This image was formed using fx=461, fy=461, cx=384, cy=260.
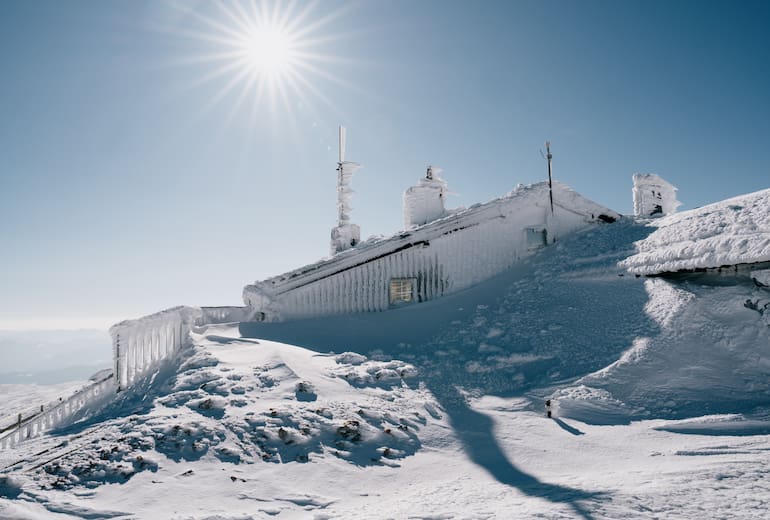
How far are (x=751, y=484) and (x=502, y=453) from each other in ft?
9.96

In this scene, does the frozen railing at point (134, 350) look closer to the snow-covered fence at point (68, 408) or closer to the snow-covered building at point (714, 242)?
the snow-covered fence at point (68, 408)

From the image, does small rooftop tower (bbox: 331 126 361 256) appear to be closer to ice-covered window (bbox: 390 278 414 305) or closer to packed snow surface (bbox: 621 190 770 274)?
ice-covered window (bbox: 390 278 414 305)

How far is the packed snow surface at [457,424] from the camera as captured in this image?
501 cm

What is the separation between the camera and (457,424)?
8078 mm

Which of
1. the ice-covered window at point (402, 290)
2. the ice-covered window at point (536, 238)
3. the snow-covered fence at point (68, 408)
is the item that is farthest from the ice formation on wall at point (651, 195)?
the snow-covered fence at point (68, 408)

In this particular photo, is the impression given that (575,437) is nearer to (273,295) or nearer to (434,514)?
(434,514)

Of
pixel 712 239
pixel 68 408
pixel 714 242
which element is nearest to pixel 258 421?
pixel 68 408

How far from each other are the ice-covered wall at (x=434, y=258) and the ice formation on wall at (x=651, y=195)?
16.0 ft

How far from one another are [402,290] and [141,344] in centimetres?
881

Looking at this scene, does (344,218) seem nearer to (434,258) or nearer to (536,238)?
(434,258)

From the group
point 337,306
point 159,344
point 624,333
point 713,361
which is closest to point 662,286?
point 624,333

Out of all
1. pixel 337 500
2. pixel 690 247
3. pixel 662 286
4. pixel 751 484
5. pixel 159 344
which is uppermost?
pixel 690 247

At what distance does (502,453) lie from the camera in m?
6.80

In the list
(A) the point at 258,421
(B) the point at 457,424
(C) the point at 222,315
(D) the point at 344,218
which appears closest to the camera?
(A) the point at 258,421
